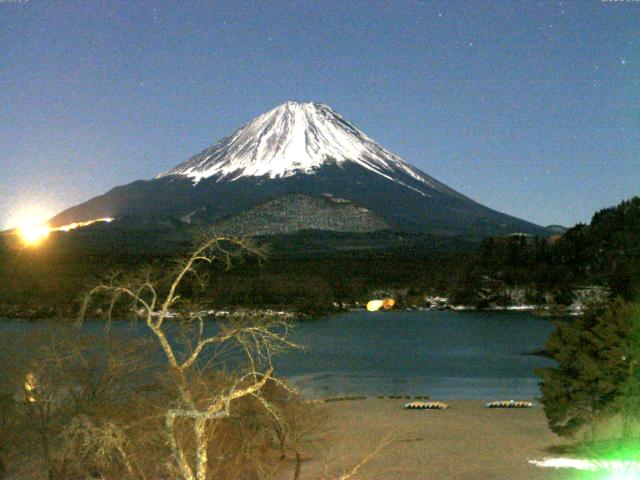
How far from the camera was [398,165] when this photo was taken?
18788 cm

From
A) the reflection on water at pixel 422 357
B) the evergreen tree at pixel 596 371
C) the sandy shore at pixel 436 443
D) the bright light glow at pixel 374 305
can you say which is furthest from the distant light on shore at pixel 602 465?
the bright light glow at pixel 374 305

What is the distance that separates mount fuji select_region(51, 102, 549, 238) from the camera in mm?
156875

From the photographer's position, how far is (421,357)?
176 ft

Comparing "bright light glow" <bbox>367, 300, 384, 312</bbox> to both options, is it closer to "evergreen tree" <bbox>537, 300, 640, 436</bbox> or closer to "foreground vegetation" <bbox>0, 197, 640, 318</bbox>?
"foreground vegetation" <bbox>0, 197, 640, 318</bbox>

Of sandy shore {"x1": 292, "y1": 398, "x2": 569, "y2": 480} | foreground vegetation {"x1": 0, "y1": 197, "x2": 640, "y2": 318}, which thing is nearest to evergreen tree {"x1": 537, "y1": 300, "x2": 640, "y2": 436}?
sandy shore {"x1": 292, "y1": 398, "x2": 569, "y2": 480}

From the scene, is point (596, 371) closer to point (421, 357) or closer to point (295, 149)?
point (421, 357)

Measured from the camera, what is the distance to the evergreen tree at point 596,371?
1658 centimetres

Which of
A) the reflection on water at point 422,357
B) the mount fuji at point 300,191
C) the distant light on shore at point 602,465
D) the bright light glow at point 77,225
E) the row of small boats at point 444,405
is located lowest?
the reflection on water at point 422,357

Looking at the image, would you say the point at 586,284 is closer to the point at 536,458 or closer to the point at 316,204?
the point at 316,204

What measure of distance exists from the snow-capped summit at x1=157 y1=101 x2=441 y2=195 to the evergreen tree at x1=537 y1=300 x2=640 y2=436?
162 metres

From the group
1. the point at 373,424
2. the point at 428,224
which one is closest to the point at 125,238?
the point at 428,224

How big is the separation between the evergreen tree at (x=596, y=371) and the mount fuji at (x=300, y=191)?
399 feet

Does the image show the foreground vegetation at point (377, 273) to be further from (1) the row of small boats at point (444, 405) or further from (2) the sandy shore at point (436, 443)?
(2) the sandy shore at point (436, 443)

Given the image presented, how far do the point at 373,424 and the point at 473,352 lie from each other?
33007 millimetres
